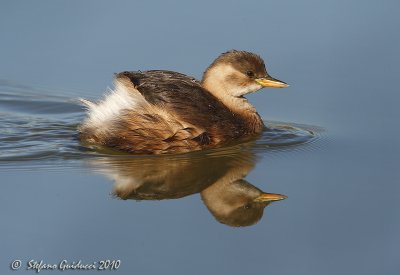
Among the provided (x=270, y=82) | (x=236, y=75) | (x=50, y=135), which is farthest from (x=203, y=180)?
(x=50, y=135)

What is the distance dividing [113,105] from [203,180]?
4.35ft

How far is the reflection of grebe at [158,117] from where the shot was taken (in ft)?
24.6

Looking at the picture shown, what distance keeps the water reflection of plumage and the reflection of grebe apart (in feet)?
0.53

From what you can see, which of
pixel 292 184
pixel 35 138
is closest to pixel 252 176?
pixel 292 184

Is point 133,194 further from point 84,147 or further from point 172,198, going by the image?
point 84,147

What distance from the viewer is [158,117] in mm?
7547

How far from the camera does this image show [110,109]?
771cm

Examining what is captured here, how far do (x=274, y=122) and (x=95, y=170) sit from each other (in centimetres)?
215

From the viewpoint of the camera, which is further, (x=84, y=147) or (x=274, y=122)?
(x=274, y=122)

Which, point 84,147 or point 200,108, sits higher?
point 200,108

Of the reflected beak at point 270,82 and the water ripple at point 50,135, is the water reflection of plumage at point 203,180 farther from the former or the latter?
the reflected beak at point 270,82

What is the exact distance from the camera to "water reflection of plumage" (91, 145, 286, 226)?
6.25 m

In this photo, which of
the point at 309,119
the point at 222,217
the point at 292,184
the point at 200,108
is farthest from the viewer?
the point at 309,119

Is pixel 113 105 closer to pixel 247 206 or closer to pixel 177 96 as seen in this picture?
pixel 177 96
